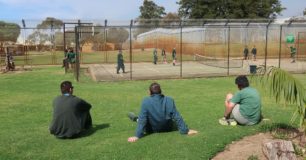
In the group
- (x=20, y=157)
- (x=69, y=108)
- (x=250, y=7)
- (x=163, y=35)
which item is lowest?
(x=20, y=157)

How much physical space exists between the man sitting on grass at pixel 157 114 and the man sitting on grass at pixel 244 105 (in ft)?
3.58

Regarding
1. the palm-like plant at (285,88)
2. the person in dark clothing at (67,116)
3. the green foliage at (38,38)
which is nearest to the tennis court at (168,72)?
the person in dark clothing at (67,116)

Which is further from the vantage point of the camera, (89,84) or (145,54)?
(145,54)

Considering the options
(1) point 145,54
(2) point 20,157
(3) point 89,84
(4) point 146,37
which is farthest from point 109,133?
(4) point 146,37

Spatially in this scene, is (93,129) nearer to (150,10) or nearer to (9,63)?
(9,63)

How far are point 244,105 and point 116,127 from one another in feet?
8.67

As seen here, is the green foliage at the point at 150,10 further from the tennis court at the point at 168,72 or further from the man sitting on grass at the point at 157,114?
the man sitting on grass at the point at 157,114

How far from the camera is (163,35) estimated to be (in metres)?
47.4

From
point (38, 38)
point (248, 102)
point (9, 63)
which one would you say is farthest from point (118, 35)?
point (248, 102)

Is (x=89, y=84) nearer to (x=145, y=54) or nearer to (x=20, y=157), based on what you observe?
(x=20, y=157)

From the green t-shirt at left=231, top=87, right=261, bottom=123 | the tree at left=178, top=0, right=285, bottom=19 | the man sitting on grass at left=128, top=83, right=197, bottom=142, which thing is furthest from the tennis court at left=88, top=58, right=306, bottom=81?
the tree at left=178, top=0, right=285, bottom=19

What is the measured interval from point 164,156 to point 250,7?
62.8 m

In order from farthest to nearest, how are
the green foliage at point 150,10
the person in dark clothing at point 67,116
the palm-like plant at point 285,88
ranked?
the green foliage at point 150,10 → the person in dark clothing at point 67,116 → the palm-like plant at point 285,88

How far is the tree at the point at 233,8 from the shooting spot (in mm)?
65688
